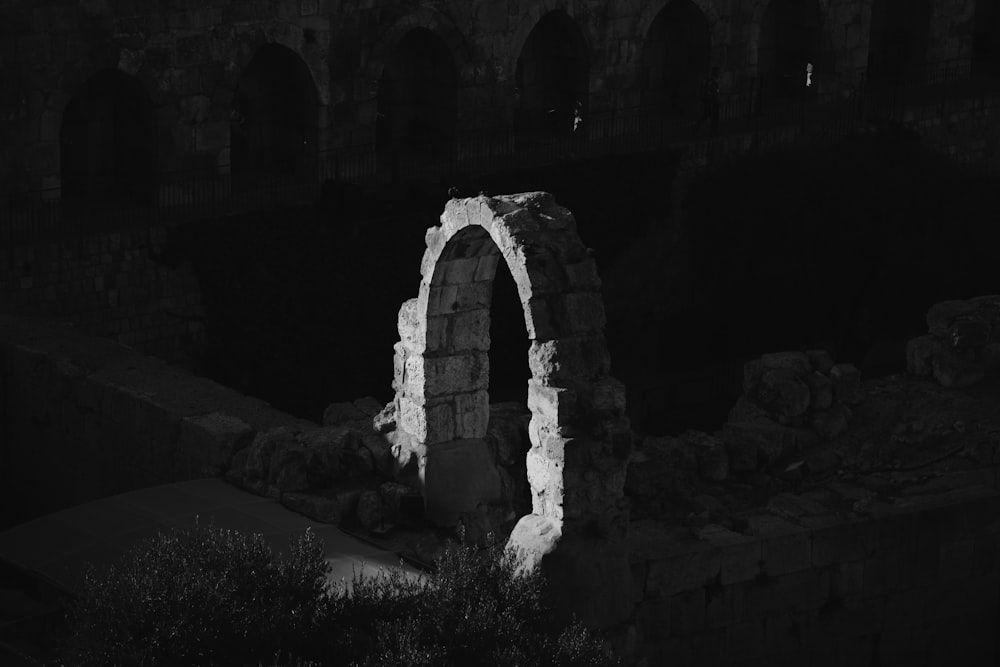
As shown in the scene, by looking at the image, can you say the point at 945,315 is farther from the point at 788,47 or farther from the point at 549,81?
the point at 788,47

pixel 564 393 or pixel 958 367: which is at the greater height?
pixel 564 393

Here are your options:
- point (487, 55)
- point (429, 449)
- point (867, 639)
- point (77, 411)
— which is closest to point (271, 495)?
point (429, 449)

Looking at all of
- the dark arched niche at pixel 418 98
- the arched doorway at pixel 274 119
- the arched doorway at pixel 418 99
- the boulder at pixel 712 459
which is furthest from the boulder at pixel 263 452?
the dark arched niche at pixel 418 98

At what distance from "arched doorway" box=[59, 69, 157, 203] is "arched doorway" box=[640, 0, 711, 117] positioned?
9.54m

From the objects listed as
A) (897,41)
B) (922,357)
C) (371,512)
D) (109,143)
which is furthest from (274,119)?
(371,512)

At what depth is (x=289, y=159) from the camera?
3628 cm

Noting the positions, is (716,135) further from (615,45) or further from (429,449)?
(429,449)

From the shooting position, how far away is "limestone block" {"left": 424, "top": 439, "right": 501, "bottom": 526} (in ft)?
75.9

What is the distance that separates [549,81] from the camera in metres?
39.7

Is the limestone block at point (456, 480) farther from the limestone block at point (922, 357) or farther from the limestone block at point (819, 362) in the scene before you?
the limestone block at point (922, 357)

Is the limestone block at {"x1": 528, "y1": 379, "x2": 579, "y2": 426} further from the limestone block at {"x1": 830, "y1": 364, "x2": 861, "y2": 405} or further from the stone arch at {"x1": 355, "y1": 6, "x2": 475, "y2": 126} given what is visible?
the stone arch at {"x1": 355, "y1": 6, "x2": 475, "y2": 126}

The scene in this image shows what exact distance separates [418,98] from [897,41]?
34.1 feet

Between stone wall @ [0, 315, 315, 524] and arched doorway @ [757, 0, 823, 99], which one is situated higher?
arched doorway @ [757, 0, 823, 99]

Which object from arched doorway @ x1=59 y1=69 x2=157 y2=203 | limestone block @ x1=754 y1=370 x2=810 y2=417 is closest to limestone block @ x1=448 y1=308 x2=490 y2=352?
limestone block @ x1=754 y1=370 x2=810 y2=417
